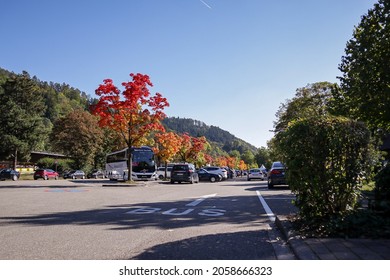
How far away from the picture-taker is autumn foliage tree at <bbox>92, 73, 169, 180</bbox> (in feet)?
89.9

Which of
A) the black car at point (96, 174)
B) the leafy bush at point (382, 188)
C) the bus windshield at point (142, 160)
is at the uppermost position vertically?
the bus windshield at point (142, 160)

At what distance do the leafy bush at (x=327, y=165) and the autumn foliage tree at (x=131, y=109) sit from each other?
22023mm

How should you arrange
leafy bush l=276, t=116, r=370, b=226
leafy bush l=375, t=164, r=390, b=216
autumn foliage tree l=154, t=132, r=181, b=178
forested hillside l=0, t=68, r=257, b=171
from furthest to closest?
forested hillside l=0, t=68, r=257, b=171 → autumn foliage tree l=154, t=132, r=181, b=178 → leafy bush l=375, t=164, r=390, b=216 → leafy bush l=276, t=116, r=370, b=226

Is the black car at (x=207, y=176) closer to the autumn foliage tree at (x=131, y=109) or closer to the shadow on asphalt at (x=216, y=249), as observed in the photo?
the autumn foliage tree at (x=131, y=109)

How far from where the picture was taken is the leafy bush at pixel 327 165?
6484 millimetres

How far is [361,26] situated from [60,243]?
18.5 m

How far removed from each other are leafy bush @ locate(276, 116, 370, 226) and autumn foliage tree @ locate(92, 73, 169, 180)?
2202cm

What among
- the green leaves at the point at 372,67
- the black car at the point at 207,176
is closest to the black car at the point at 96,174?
the black car at the point at 207,176

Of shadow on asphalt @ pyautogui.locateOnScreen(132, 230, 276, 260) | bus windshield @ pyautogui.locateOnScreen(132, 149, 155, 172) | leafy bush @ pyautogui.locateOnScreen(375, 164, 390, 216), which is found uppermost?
bus windshield @ pyautogui.locateOnScreen(132, 149, 155, 172)

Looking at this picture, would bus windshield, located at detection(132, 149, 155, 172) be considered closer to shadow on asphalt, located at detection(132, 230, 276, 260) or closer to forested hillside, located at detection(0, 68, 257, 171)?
forested hillside, located at detection(0, 68, 257, 171)

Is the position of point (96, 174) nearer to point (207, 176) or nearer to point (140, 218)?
point (207, 176)

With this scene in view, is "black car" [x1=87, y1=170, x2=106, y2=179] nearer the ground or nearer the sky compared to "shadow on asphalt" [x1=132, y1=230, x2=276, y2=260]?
nearer the sky

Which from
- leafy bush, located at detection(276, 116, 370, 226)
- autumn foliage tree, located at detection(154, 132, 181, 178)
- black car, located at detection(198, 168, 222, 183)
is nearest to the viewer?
leafy bush, located at detection(276, 116, 370, 226)

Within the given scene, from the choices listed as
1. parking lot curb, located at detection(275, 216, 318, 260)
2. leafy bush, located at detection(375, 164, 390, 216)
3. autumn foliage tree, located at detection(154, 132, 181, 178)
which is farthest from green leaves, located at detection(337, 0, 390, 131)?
autumn foliage tree, located at detection(154, 132, 181, 178)
